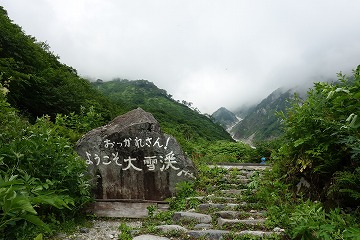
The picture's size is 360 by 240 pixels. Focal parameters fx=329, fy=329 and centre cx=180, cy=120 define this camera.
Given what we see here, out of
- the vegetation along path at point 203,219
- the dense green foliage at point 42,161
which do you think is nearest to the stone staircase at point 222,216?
the vegetation along path at point 203,219

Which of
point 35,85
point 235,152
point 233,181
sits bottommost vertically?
point 233,181

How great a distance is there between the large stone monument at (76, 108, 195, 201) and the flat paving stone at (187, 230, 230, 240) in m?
2.45

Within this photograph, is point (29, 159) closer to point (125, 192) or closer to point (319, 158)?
point (125, 192)

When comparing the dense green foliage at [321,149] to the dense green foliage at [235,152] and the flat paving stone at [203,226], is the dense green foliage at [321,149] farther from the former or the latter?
the dense green foliage at [235,152]

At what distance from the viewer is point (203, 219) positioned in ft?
18.9

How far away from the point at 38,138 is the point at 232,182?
4739mm

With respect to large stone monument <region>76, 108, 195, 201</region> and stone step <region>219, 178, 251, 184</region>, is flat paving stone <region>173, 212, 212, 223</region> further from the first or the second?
stone step <region>219, 178, 251, 184</region>

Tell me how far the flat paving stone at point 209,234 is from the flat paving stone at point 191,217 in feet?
2.20

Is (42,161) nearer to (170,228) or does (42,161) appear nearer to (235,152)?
(170,228)

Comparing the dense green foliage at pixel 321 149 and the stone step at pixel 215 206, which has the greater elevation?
the dense green foliage at pixel 321 149

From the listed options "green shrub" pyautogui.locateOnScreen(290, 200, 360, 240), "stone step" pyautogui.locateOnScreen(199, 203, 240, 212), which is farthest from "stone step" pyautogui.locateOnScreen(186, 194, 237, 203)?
"green shrub" pyautogui.locateOnScreen(290, 200, 360, 240)

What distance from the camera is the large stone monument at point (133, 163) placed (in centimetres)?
741

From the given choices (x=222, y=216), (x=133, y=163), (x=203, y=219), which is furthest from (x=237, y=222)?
(x=133, y=163)

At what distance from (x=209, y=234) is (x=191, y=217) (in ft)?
3.12
